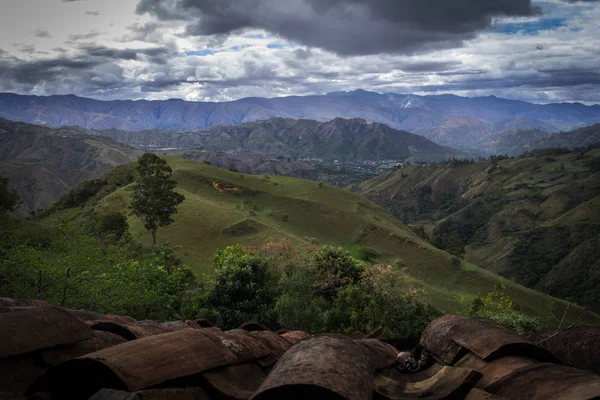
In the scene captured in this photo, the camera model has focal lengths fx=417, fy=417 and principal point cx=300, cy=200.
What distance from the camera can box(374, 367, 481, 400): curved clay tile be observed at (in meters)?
4.66

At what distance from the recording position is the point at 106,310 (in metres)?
21.4

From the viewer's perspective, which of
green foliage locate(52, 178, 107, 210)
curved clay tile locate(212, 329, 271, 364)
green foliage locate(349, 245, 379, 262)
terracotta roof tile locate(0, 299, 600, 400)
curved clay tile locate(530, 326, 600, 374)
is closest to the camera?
terracotta roof tile locate(0, 299, 600, 400)

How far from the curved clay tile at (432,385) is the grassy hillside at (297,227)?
45685 mm

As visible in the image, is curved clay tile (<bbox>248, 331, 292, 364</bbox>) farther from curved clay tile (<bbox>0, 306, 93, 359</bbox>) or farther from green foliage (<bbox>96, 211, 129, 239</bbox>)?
green foliage (<bbox>96, 211, 129, 239</bbox>)

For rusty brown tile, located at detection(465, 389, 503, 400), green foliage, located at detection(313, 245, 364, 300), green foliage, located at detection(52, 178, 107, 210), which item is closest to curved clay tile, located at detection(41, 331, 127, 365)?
rusty brown tile, located at detection(465, 389, 503, 400)

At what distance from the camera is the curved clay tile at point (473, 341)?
16.6ft

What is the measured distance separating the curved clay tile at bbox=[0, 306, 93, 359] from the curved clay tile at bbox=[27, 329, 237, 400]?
0.62 m

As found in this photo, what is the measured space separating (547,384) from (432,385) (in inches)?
63.0

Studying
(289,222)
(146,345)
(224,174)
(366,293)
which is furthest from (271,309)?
(224,174)

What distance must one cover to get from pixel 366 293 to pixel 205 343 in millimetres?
30957

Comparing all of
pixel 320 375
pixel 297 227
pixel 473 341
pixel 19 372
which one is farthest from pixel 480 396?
pixel 297 227

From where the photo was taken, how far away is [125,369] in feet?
12.2

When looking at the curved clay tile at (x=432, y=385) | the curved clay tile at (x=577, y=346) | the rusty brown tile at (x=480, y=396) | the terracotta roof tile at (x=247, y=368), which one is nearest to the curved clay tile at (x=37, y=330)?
the terracotta roof tile at (x=247, y=368)

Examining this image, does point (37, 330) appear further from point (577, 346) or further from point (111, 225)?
point (111, 225)
